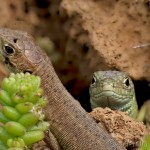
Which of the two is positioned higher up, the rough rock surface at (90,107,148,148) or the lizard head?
the lizard head

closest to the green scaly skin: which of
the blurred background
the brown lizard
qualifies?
the blurred background

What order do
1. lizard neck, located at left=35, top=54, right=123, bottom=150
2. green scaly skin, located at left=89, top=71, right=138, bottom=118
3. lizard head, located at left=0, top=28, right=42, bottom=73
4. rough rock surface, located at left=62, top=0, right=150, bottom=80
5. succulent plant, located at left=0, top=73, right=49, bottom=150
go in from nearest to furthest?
1. succulent plant, located at left=0, top=73, right=49, bottom=150
2. lizard neck, located at left=35, top=54, right=123, bottom=150
3. lizard head, located at left=0, top=28, right=42, bottom=73
4. green scaly skin, located at left=89, top=71, right=138, bottom=118
5. rough rock surface, located at left=62, top=0, right=150, bottom=80

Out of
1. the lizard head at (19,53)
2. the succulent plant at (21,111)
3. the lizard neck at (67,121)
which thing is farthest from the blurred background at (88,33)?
the succulent plant at (21,111)

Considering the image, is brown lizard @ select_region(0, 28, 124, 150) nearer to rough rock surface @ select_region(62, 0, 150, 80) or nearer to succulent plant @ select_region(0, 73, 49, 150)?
succulent plant @ select_region(0, 73, 49, 150)

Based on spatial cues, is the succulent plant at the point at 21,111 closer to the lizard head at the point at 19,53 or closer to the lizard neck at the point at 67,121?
the lizard neck at the point at 67,121

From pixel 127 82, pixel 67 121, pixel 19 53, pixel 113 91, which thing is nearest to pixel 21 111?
pixel 67 121

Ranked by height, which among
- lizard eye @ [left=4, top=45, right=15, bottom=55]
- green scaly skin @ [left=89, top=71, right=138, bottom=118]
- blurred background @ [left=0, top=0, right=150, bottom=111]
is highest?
lizard eye @ [left=4, top=45, right=15, bottom=55]
